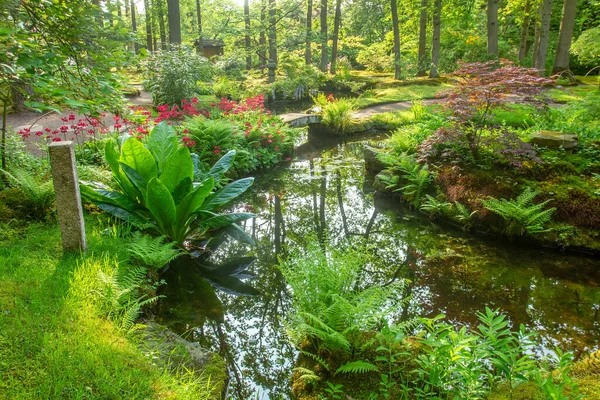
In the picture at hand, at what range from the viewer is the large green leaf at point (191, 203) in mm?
4297

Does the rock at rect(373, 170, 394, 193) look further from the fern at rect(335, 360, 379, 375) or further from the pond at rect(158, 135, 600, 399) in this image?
the fern at rect(335, 360, 379, 375)

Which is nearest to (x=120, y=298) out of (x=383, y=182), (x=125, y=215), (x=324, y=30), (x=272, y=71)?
(x=125, y=215)

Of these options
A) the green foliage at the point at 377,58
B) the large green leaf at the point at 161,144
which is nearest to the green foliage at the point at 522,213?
the large green leaf at the point at 161,144

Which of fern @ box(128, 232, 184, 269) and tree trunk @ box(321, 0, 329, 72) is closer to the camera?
fern @ box(128, 232, 184, 269)

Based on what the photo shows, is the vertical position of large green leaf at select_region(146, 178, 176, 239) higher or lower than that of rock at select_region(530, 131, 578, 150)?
lower

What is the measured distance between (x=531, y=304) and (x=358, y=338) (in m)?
2.20

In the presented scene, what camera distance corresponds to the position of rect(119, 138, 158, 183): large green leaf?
4.32 meters

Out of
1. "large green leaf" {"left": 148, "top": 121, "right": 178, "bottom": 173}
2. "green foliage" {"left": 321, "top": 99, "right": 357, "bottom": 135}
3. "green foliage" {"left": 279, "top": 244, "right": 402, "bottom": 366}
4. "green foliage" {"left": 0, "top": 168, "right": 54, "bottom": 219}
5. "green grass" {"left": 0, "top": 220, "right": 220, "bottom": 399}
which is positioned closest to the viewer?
"green grass" {"left": 0, "top": 220, "right": 220, "bottom": 399}

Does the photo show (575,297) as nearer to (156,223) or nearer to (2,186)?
(156,223)

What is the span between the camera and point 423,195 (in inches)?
271

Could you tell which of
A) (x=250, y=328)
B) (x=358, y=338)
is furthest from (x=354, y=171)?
(x=358, y=338)

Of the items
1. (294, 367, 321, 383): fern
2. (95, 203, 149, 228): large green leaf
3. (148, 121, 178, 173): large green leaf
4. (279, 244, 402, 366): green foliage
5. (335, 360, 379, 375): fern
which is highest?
(148, 121, 178, 173): large green leaf

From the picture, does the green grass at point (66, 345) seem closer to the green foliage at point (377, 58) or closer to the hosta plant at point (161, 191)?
the hosta plant at point (161, 191)

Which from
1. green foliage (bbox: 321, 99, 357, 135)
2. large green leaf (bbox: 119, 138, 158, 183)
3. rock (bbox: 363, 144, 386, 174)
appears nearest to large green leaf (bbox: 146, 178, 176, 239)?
large green leaf (bbox: 119, 138, 158, 183)
